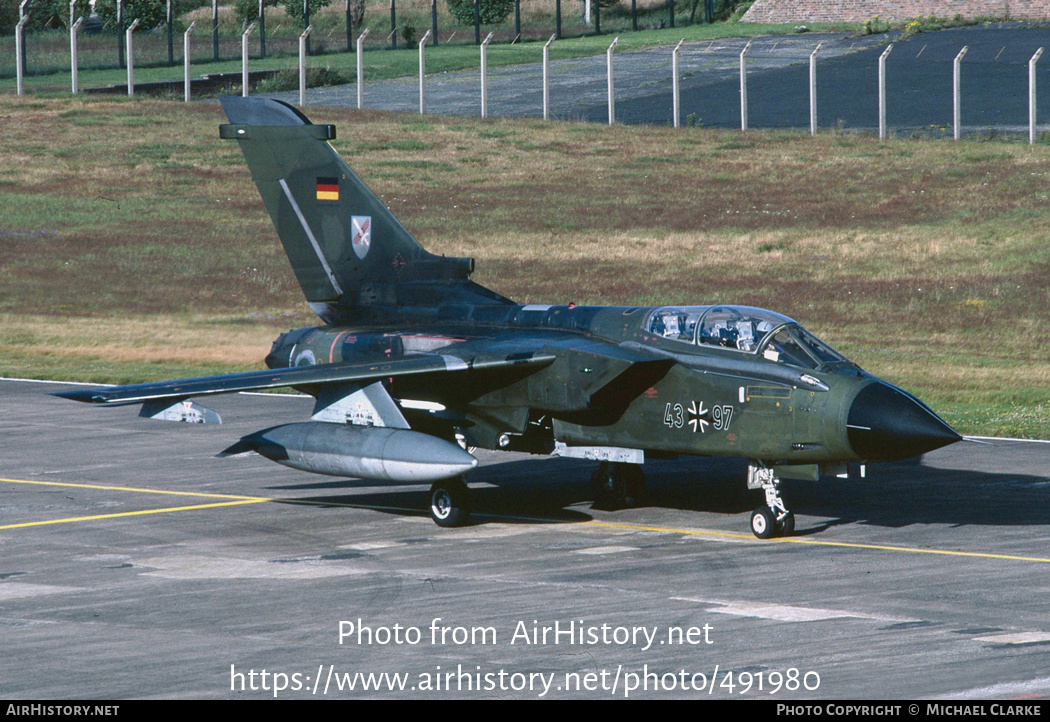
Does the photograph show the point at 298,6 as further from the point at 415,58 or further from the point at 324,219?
the point at 324,219

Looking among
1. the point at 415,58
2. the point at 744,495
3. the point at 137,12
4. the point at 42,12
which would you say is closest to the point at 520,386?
the point at 744,495

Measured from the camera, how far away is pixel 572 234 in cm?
4875

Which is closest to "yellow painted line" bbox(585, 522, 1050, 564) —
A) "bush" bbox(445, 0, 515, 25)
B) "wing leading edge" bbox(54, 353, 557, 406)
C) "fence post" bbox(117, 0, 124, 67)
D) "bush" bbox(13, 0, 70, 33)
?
"wing leading edge" bbox(54, 353, 557, 406)

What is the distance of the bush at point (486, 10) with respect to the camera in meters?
90.4

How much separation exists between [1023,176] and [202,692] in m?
44.3

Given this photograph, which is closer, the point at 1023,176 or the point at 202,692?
the point at 202,692

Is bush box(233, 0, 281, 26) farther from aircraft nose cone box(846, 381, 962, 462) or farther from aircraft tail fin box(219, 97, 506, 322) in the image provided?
aircraft nose cone box(846, 381, 962, 462)

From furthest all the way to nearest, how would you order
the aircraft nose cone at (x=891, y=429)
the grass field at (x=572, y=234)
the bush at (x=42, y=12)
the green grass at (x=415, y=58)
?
the bush at (x=42, y=12)
the green grass at (x=415, y=58)
the grass field at (x=572, y=234)
the aircraft nose cone at (x=891, y=429)

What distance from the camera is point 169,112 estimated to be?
2537 inches

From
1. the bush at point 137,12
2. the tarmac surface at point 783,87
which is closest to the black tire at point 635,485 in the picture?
the tarmac surface at point 783,87

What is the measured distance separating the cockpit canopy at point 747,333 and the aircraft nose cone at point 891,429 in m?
0.98

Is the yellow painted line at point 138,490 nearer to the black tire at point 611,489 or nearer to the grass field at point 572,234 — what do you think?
the black tire at point 611,489

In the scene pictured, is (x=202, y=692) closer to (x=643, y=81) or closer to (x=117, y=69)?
(x=643, y=81)

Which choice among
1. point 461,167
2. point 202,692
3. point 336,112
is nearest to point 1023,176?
point 461,167
